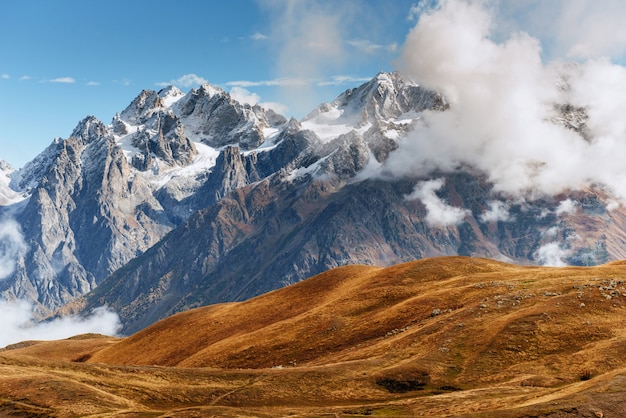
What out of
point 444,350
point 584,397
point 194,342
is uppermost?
point 194,342

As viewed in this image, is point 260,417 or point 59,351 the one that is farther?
point 59,351

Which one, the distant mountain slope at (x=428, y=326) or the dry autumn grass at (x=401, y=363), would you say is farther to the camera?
the distant mountain slope at (x=428, y=326)

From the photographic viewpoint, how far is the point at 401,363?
76.2 metres

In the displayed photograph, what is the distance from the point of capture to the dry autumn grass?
5784 centimetres

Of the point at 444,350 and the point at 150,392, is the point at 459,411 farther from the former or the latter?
the point at 150,392

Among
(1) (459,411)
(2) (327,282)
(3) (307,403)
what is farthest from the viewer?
(2) (327,282)

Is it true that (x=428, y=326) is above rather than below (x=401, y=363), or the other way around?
above

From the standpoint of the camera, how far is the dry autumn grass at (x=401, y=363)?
57.8 metres

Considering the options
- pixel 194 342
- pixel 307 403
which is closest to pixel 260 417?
pixel 307 403

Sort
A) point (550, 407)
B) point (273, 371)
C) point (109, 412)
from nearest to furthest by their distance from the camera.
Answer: point (550, 407)
point (109, 412)
point (273, 371)

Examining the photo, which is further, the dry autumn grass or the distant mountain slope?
the distant mountain slope

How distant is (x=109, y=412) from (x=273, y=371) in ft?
71.2

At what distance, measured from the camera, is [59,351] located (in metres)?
164

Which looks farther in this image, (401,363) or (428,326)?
(428,326)
